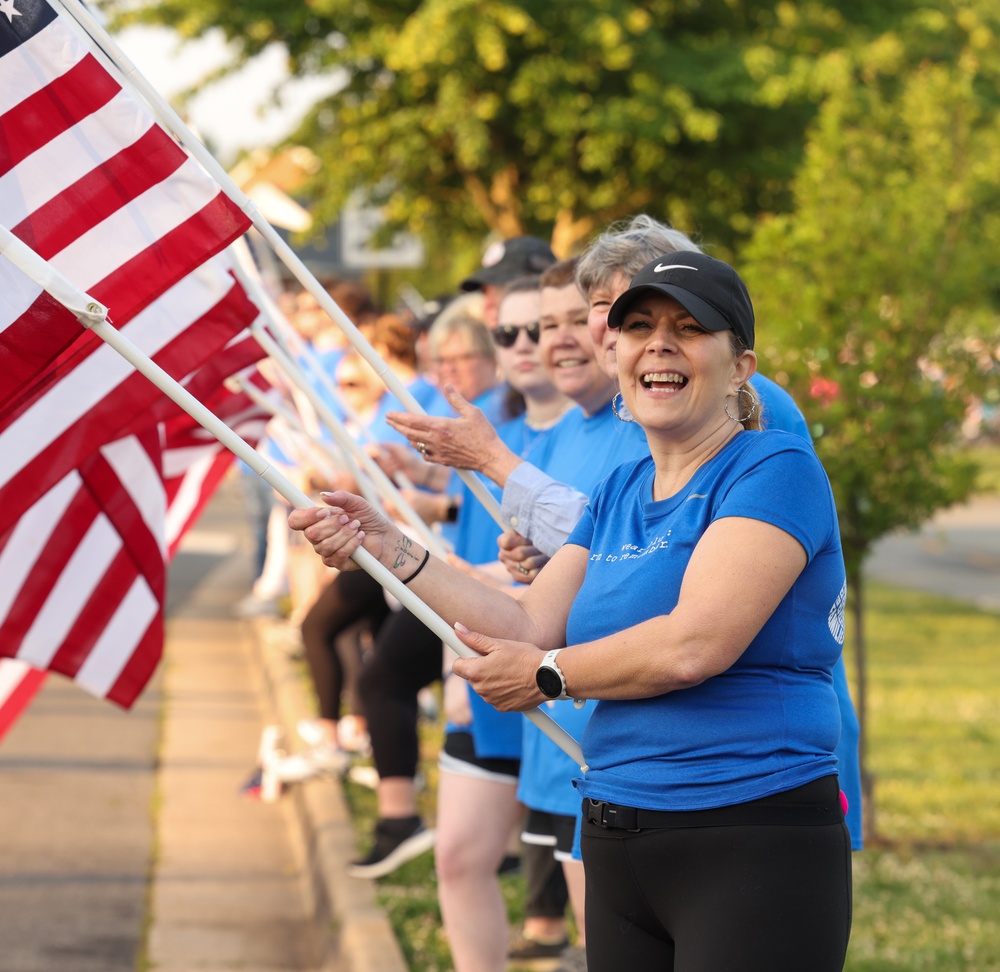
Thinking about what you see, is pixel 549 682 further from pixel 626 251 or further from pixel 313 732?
pixel 313 732

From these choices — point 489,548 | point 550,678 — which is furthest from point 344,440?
point 550,678

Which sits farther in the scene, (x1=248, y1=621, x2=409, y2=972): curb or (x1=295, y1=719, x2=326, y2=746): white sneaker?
(x1=295, y1=719, x2=326, y2=746): white sneaker

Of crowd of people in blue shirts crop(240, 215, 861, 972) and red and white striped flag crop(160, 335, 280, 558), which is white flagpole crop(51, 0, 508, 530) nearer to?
crowd of people in blue shirts crop(240, 215, 861, 972)

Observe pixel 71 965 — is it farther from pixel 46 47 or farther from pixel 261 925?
pixel 46 47

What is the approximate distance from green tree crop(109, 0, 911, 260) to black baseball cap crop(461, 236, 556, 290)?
29.1 ft

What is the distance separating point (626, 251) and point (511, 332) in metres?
1.03

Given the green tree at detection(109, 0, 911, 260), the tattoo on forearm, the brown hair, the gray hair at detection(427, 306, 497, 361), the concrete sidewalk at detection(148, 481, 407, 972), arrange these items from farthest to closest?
the green tree at detection(109, 0, 911, 260) < the gray hair at detection(427, 306, 497, 361) < the concrete sidewalk at detection(148, 481, 407, 972) < the brown hair < the tattoo on forearm

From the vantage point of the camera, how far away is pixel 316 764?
7.30 m

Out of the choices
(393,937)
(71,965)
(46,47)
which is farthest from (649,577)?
(71,965)

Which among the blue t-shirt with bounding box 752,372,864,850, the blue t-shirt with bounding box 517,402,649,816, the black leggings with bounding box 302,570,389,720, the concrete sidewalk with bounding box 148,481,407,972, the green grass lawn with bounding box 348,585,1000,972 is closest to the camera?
the blue t-shirt with bounding box 752,372,864,850

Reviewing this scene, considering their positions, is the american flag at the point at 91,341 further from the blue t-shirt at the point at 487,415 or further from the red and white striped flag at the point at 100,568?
the blue t-shirt at the point at 487,415

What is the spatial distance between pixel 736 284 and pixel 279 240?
123 cm

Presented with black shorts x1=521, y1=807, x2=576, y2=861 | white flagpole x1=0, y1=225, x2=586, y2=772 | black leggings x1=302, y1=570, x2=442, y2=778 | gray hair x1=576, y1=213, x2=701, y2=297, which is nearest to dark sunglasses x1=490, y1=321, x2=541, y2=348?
gray hair x1=576, y1=213, x2=701, y2=297

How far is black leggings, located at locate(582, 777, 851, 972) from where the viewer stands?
2418 millimetres
